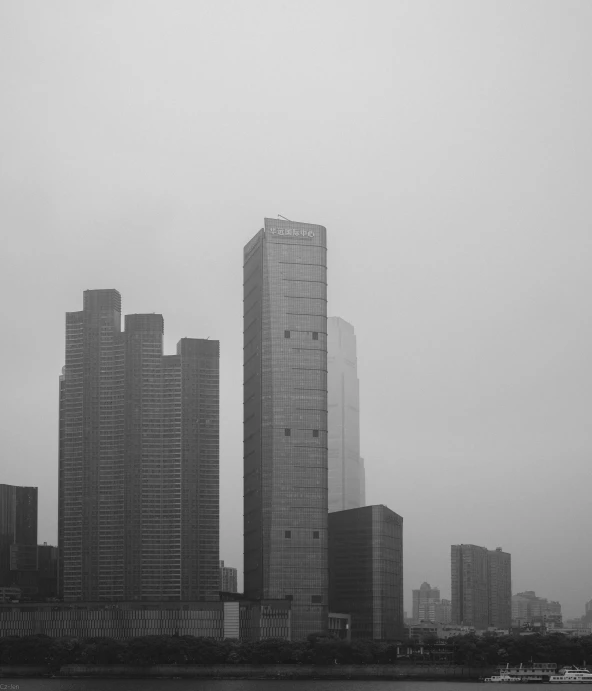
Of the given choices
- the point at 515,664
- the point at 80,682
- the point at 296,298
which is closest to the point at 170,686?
the point at 80,682

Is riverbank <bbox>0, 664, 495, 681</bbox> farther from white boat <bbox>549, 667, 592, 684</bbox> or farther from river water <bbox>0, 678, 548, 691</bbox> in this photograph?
white boat <bbox>549, 667, 592, 684</bbox>

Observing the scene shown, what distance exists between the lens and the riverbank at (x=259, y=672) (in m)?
171

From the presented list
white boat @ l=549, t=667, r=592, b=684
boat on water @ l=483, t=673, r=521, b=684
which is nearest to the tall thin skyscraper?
boat on water @ l=483, t=673, r=521, b=684

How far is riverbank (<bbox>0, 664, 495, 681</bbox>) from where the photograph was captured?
560 feet

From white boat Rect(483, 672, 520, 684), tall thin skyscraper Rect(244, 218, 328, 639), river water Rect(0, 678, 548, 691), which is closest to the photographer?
river water Rect(0, 678, 548, 691)

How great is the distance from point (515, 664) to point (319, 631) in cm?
3534

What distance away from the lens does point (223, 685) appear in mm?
153875

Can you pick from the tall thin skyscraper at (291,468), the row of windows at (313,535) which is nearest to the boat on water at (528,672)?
the tall thin skyscraper at (291,468)

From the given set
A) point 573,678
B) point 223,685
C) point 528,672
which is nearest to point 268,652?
point 223,685

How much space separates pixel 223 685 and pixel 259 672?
1874 cm

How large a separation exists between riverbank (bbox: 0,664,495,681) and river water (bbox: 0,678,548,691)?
4587mm

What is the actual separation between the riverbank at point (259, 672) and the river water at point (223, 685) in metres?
4.59

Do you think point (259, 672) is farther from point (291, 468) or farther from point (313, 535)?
point (291, 468)

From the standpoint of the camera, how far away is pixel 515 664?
17425 centimetres
